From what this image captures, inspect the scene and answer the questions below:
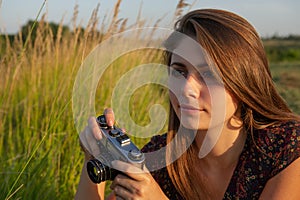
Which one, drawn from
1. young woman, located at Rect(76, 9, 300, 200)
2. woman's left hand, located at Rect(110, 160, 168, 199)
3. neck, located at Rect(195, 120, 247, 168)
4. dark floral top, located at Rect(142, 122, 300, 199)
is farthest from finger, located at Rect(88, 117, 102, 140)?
dark floral top, located at Rect(142, 122, 300, 199)

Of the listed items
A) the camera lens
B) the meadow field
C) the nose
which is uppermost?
the nose

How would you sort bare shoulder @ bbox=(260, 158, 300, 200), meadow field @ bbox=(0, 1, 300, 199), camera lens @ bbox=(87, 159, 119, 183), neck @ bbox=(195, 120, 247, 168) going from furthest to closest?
meadow field @ bbox=(0, 1, 300, 199), neck @ bbox=(195, 120, 247, 168), bare shoulder @ bbox=(260, 158, 300, 200), camera lens @ bbox=(87, 159, 119, 183)

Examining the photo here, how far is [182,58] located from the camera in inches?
64.9

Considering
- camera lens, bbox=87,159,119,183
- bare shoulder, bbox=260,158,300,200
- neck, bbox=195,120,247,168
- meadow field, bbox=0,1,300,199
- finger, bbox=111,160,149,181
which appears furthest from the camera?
meadow field, bbox=0,1,300,199

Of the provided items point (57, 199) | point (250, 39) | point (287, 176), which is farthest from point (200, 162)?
point (57, 199)

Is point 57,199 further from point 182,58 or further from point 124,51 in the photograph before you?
point 124,51

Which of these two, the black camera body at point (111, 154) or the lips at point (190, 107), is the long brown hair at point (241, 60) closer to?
the lips at point (190, 107)

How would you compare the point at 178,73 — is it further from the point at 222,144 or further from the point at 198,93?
the point at 222,144

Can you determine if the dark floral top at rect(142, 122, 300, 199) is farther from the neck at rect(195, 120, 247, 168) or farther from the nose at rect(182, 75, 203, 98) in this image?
the nose at rect(182, 75, 203, 98)

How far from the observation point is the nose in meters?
1.57

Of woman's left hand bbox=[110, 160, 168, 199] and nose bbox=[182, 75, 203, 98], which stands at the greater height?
nose bbox=[182, 75, 203, 98]

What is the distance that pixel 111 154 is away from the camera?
1.45 meters

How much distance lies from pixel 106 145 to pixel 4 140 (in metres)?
1.87

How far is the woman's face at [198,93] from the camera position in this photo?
1.58m
